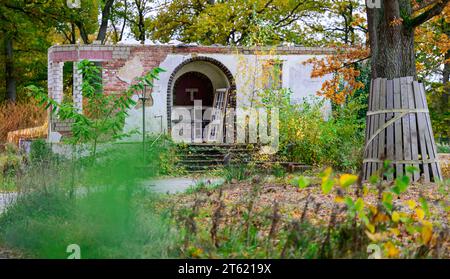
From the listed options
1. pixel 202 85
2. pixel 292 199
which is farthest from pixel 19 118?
pixel 292 199

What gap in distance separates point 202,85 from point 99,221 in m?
17.2

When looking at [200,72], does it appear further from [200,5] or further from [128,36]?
[128,36]

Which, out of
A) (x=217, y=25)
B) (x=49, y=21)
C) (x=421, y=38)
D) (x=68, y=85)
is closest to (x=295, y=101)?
(x=421, y=38)

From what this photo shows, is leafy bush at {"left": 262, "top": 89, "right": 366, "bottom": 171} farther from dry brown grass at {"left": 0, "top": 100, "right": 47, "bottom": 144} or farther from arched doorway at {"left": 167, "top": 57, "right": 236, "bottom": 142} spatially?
dry brown grass at {"left": 0, "top": 100, "right": 47, "bottom": 144}

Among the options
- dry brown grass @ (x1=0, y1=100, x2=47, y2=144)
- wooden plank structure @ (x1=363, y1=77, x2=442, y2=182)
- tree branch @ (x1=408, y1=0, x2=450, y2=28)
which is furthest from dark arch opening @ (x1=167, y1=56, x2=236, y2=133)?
wooden plank structure @ (x1=363, y1=77, x2=442, y2=182)

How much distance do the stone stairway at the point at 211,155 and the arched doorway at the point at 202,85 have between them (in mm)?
2331

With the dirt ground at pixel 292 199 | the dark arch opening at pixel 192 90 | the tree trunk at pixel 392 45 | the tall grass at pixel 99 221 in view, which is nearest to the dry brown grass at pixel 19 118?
the dark arch opening at pixel 192 90

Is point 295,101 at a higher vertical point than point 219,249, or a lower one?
higher

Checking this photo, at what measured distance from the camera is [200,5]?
31031mm

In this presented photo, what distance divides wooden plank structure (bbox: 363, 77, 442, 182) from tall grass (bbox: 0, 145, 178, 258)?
17.2 feet

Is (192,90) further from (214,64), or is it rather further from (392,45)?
(392,45)

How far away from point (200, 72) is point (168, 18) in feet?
A: 29.9

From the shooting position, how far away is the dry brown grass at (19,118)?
73.5 ft

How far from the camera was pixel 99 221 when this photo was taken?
5586 mm
